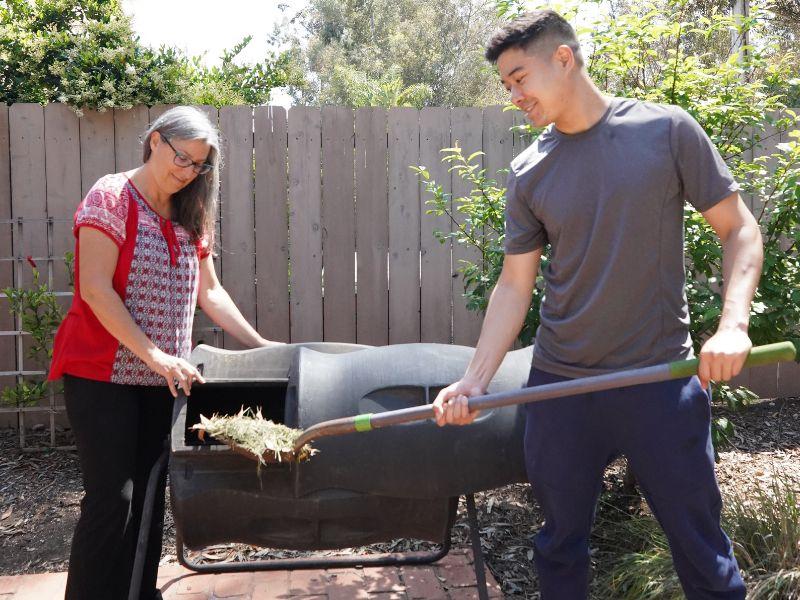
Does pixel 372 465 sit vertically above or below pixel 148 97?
below

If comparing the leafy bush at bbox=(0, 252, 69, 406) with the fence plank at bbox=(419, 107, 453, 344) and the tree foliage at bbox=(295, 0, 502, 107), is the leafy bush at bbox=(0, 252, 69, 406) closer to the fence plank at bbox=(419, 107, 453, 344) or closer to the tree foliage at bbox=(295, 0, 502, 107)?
the fence plank at bbox=(419, 107, 453, 344)

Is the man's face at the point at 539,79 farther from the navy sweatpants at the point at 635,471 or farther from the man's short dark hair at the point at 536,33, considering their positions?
the navy sweatpants at the point at 635,471

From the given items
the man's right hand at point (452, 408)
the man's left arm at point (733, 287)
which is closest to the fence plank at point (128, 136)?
the man's right hand at point (452, 408)

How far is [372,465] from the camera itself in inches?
97.7

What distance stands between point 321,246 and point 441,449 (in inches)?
110

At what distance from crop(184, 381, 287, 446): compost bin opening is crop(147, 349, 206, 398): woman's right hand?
0.28m

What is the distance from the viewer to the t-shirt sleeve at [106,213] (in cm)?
251

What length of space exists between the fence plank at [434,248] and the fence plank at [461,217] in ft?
0.13

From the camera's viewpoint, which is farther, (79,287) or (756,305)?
(756,305)

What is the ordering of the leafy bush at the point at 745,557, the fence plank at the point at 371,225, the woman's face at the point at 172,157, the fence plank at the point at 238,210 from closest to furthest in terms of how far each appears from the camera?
the woman's face at the point at 172,157
the leafy bush at the point at 745,557
the fence plank at the point at 238,210
the fence plank at the point at 371,225

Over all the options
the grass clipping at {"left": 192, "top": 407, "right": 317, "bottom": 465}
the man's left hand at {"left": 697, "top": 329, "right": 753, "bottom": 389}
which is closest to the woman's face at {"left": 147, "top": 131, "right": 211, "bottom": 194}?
the grass clipping at {"left": 192, "top": 407, "right": 317, "bottom": 465}

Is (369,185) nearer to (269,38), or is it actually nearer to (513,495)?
(513,495)

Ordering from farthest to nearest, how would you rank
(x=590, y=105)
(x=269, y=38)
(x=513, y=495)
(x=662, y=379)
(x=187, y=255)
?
(x=269, y=38)
(x=513, y=495)
(x=187, y=255)
(x=590, y=105)
(x=662, y=379)

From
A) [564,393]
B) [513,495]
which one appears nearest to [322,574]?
[513,495]
